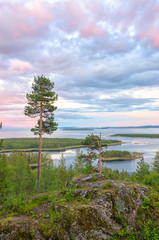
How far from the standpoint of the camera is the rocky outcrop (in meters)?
5.96

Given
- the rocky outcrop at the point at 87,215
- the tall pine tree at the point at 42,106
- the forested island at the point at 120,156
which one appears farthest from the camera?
the forested island at the point at 120,156

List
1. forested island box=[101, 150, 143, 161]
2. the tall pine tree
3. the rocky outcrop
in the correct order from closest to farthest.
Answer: the rocky outcrop < the tall pine tree < forested island box=[101, 150, 143, 161]

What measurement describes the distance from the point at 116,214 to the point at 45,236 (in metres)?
3.52

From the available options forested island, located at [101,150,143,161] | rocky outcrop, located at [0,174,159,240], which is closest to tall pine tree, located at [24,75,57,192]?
rocky outcrop, located at [0,174,159,240]

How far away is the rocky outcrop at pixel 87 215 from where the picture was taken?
596cm

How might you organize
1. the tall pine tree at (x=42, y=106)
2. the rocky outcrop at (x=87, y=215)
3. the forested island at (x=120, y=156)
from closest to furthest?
1. the rocky outcrop at (x=87, y=215)
2. the tall pine tree at (x=42, y=106)
3. the forested island at (x=120, y=156)

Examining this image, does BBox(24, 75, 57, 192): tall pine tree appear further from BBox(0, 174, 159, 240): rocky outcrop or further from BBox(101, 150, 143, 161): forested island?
BBox(101, 150, 143, 161): forested island

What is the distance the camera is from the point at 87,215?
22.4 feet

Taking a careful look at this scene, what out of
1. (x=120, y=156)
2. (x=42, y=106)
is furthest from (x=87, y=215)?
(x=120, y=156)

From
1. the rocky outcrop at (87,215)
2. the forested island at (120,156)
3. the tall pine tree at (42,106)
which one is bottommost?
the forested island at (120,156)

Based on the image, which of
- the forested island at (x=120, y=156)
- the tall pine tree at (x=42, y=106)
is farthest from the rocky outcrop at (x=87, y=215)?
the forested island at (x=120, y=156)

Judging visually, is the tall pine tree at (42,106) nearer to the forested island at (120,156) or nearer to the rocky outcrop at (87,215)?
the rocky outcrop at (87,215)

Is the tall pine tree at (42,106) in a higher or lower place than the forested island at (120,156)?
higher

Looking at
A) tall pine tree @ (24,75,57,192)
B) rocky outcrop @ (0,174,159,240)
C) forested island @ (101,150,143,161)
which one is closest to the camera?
rocky outcrop @ (0,174,159,240)
